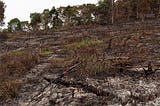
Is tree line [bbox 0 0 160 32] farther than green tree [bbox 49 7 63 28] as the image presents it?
No

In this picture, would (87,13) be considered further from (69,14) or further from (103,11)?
(103,11)

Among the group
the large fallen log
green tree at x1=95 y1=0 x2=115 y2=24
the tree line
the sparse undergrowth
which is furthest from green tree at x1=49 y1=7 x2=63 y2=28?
the large fallen log

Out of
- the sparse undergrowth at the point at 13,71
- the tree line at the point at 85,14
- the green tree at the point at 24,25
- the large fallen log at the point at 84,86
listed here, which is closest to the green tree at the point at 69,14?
the tree line at the point at 85,14

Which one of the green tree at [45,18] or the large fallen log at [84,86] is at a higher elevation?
the green tree at [45,18]

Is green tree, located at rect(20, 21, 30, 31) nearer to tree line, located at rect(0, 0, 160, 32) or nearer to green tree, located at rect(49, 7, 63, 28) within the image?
tree line, located at rect(0, 0, 160, 32)

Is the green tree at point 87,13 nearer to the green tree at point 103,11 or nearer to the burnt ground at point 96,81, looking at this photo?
the green tree at point 103,11

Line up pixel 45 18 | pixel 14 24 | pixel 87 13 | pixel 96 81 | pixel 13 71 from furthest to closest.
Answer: pixel 14 24, pixel 87 13, pixel 45 18, pixel 13 71, pixel 96 81

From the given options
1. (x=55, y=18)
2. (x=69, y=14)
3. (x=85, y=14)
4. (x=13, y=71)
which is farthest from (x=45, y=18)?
(x=13, y=71)

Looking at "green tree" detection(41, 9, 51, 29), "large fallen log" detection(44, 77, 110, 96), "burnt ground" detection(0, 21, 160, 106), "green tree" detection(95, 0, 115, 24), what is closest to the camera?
"burnt ground" detection(0, 21, 160, 106)

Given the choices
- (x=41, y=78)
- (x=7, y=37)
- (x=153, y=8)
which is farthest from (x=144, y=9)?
(x=41, y=78)

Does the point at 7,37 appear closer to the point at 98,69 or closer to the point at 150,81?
the point at 98,69

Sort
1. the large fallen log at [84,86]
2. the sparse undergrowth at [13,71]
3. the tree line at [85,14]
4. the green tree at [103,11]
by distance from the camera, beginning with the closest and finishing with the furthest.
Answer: the large fallen log at [84,86] → the sparse undergrowth at [13,71] → the tree line at [85,14] → the green tree at [103,11]

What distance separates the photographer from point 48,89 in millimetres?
11781

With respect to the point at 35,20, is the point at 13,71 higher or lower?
lower
